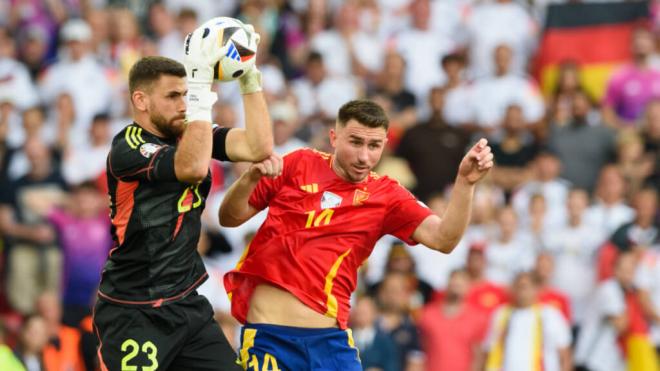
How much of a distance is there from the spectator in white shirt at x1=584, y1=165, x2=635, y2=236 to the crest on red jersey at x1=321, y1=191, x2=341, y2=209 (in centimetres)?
678

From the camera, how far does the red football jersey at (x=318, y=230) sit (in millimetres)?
7871

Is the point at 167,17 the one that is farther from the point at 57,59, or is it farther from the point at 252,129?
the point at 252,129

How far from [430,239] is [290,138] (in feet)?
25.8

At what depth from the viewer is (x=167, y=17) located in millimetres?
17625

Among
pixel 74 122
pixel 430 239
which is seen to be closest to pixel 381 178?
pixel 430 239

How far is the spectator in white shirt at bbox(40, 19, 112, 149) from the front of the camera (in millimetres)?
16328

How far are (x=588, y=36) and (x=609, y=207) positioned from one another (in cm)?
380

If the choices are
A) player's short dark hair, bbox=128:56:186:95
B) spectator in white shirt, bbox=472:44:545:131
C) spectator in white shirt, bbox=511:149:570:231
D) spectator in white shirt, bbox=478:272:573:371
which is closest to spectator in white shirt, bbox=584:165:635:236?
spectator in white shirt, bbox=511:149:570:231

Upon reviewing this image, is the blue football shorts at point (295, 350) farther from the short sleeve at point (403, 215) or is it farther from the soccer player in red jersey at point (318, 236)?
the short sleeve at point (403, 215)

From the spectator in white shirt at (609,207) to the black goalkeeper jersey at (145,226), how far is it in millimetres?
7621

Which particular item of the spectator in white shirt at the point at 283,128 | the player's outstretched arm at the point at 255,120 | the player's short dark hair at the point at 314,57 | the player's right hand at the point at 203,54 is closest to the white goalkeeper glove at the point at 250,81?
the player's outstretched arm at the point at 255,120

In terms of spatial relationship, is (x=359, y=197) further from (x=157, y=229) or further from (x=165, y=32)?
(x=165, y=32)

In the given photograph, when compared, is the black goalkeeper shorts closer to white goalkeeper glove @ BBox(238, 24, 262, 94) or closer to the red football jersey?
the red football jersey

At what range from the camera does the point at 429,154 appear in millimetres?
15453
